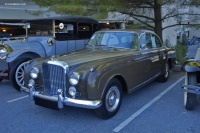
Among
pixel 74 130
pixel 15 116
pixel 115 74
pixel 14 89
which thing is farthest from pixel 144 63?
pixel 14 89

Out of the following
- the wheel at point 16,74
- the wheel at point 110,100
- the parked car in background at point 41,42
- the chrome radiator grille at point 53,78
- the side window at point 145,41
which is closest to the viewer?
the chrome radiator grille at point 53,78

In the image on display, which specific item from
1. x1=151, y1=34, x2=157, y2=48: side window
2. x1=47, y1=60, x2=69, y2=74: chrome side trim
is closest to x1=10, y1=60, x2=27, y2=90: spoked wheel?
x1=47, y1=60, x2=69, y2=74: chrome side trim

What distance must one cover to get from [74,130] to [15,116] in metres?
1.36

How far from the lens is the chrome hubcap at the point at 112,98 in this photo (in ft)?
13.8

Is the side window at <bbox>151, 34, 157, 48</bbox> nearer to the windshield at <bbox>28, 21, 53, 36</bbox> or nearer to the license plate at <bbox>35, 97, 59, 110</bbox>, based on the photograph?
the windshield at <bbox>28, 21, 53, 36</bbox>

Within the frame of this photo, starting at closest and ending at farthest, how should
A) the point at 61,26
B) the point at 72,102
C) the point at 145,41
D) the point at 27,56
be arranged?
the point at 72,102 < the point at 145,41 < the point at 27,56 < the point at 61,26

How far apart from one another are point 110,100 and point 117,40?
1764mm

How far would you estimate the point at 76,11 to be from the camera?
26.7 ft

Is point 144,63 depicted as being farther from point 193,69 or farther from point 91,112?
point 91,112

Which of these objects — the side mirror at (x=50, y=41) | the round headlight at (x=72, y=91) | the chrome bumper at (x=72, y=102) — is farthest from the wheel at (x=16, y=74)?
the round headlight at (x=72, y=91)

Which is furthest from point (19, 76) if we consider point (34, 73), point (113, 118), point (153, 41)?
point (153, 41)

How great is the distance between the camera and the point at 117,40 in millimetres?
5488

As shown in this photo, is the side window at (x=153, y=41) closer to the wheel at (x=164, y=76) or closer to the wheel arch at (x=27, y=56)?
the wheel at (x=164, y=76)

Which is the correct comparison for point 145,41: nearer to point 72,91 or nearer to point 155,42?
point 155,42
